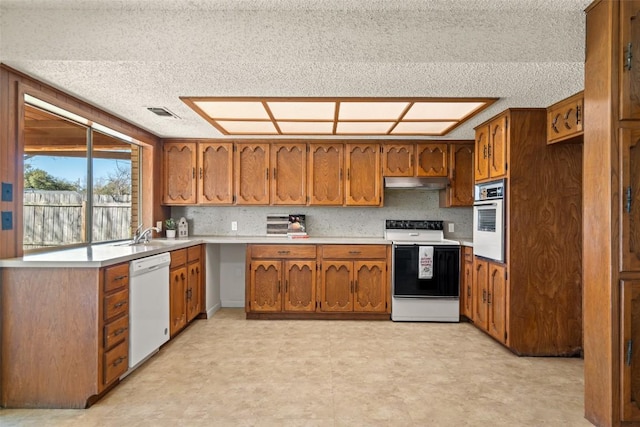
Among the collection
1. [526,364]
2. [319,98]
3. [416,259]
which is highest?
[319,98]

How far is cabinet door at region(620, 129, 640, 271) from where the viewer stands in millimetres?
1935

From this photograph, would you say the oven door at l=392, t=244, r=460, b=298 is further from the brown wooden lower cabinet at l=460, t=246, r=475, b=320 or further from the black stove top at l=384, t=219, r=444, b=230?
the black stove top at l=384, t=219, r=444, b=230

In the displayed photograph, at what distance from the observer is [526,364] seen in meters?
3.03

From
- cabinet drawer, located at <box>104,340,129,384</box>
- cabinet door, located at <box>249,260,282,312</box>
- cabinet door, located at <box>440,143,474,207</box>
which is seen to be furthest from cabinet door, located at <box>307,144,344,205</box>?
cabinet drawer, located at <box>104,340,129,384</box>

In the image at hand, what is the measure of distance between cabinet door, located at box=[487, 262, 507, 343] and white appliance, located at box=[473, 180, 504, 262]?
12 cm

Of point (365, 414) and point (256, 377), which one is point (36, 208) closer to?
point (256, 377)

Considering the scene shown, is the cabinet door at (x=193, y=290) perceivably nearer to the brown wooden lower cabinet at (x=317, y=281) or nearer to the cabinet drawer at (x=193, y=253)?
the cabinet drawer at (x=193, y=253)

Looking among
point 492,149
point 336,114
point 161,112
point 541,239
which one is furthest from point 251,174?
point 541,239

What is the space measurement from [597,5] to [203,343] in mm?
3741

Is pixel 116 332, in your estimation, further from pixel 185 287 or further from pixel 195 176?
pixel 195 176

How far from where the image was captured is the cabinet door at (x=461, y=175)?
4.51m

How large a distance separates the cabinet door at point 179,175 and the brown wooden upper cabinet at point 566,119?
3750 mm

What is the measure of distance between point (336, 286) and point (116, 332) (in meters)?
2.35

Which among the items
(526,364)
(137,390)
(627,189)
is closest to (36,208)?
(137,390)
